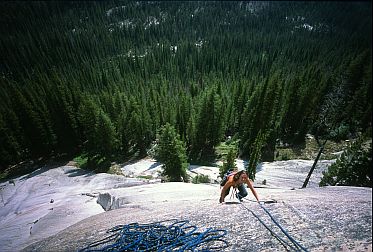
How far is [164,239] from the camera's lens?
6.41 meters

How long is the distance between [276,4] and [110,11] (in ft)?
436

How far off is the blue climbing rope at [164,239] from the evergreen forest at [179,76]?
206 inches

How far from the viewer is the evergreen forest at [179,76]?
36938 mm

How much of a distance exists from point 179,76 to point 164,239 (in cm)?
10439

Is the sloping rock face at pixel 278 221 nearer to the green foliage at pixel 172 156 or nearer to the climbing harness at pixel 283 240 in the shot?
the climbing harness at pixel 283 240

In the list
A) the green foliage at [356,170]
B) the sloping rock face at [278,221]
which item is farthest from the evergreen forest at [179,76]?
the sloping rock face at [278,221]

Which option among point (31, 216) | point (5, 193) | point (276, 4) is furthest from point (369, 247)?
point (276, 4)

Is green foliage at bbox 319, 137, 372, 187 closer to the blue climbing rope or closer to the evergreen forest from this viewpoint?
the evergreen forest

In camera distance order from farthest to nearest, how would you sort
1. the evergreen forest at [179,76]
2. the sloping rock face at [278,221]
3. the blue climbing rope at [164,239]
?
1. the evergreen forest at [179,76]
2. the blue climbing rope at [164,239]
3. the sloping rock face at [278,221]

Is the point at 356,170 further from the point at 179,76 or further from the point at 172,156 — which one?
the point at 179,76

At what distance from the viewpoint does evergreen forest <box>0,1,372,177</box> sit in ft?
121

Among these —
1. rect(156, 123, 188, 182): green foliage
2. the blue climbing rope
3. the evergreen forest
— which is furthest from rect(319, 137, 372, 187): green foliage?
rect(156, 123, 188, 182): green foliage

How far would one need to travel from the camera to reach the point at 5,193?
2894 centimetres

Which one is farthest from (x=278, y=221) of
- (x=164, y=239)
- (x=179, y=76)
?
(x=179, y=76)
